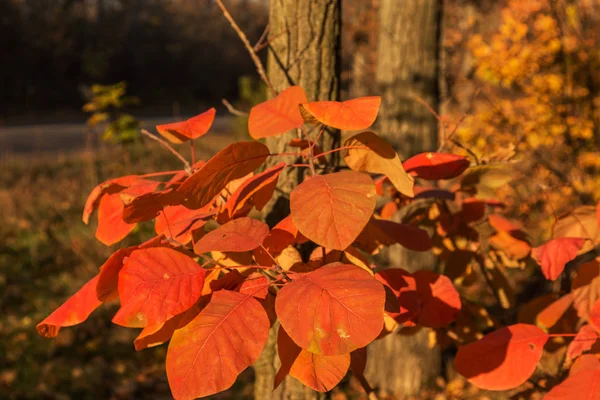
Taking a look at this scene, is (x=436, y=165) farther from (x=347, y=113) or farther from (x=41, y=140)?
(x=41, y=140)

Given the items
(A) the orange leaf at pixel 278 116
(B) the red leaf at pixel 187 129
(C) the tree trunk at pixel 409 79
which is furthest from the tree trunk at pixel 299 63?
(C) the tree trunk at pixel 409 79

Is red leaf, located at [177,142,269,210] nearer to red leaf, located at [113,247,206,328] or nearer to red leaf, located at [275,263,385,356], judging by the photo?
red leaf, located at [113,247,206,328]

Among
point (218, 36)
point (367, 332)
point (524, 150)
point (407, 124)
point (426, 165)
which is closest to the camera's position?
point (367, 332)

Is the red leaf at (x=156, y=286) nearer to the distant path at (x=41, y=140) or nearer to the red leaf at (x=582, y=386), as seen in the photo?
the red leaf at (x=582, y=386)

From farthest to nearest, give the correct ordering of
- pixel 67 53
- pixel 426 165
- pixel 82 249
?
pixel 67 53
pixel 82 249
pixel 426 165

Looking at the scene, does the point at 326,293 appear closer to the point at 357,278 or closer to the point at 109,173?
the point at 357,278

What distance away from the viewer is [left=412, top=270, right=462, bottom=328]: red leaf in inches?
37.5

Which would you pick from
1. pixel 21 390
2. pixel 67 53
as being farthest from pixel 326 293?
pixel 67 53

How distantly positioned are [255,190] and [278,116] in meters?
0.11

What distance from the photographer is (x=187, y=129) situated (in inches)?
37.4

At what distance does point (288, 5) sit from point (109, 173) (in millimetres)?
5783

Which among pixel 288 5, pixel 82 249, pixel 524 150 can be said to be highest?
pixel 288 5

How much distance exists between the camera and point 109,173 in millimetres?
6734

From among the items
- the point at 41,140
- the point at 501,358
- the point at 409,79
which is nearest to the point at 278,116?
the point at 501,358
